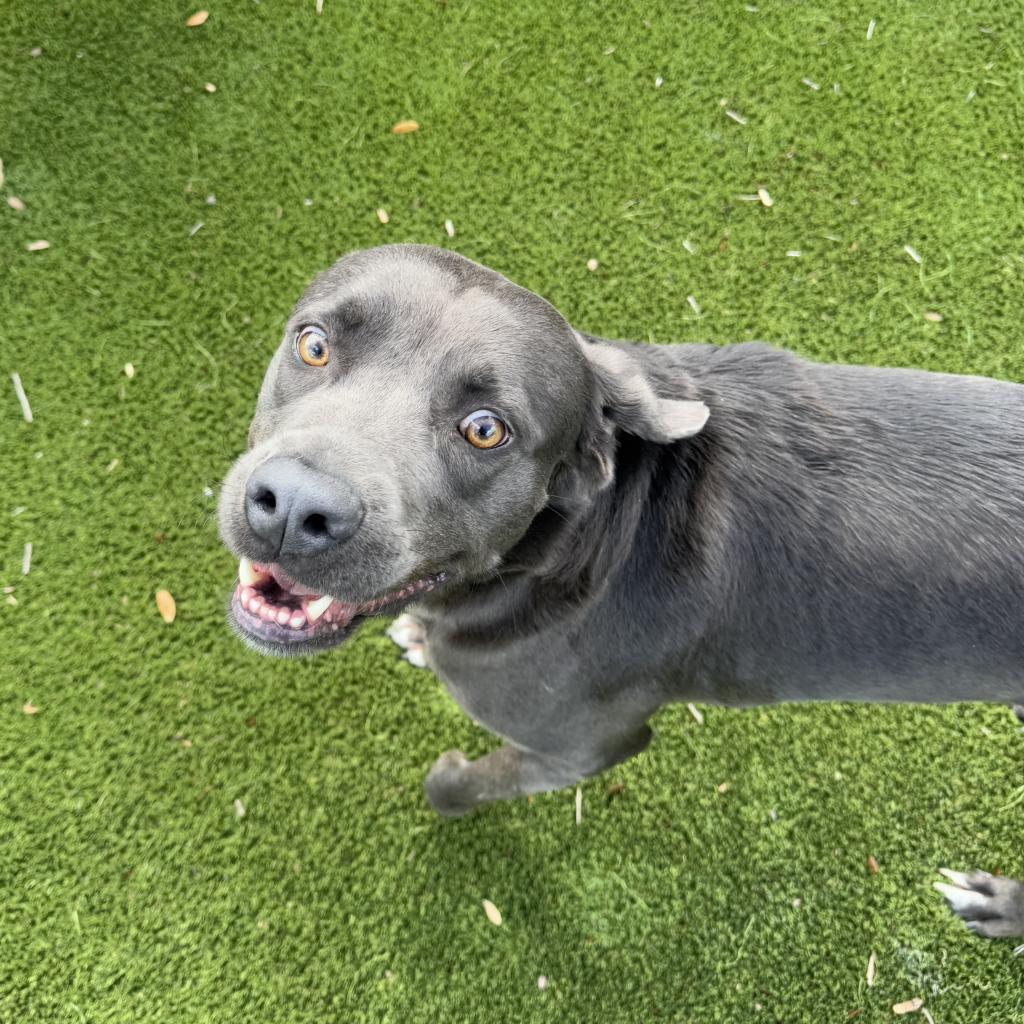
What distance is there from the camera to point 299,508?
74.3 inches

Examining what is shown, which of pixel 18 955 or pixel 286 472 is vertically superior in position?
pixel 286 472

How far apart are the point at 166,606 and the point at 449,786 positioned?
1.53 metres

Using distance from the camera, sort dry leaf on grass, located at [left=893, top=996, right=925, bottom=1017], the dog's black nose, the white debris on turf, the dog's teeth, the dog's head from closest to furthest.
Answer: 1. the dog's black nose
2. the dog's head
3. the dog's teeth
4. dry leaf on grass, located at [left=893, top=996, right=925, bottom=1017]
5. the white debris on turf

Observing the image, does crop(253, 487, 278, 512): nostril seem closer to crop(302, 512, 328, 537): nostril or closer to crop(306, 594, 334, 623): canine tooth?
crop(302, 512, 328, 537): nostril

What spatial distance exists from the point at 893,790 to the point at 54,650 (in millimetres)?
3880

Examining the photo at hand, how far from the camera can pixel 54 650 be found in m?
3.68

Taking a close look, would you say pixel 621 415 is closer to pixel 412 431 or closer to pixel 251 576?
pixel 412 431

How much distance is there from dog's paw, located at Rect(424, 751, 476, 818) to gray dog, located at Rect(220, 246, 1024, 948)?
0.57m

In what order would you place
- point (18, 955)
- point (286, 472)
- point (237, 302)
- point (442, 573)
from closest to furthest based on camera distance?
1. point (286, 472)
2. point (442, 573)
3. point (18, 955)
4. point (237, 302)

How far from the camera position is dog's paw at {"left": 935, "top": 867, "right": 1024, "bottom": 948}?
356cm

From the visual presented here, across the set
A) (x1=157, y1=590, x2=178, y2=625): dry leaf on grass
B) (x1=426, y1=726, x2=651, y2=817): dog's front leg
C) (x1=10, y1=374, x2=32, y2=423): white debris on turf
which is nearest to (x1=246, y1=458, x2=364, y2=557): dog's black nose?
(x1=426, y1=726, x2=651, y2=817): dog's front leg

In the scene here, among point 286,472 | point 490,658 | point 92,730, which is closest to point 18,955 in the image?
point 92,730

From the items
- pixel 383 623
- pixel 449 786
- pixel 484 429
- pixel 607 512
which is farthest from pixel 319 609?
pixel 383 623

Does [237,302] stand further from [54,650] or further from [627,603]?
[627,603]
